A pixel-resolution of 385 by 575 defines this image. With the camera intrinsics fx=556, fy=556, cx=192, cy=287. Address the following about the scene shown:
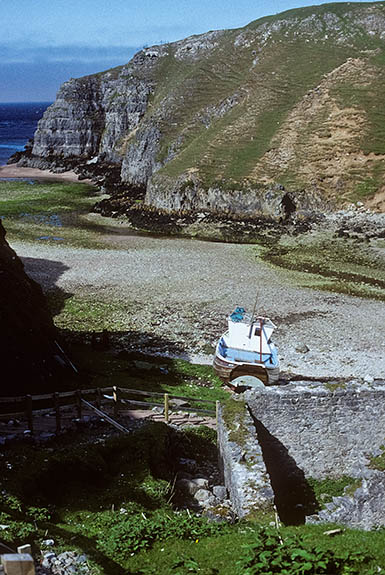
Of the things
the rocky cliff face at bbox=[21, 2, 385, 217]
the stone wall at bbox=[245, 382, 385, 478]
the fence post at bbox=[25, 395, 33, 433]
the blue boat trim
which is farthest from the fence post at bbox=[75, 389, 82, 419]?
the rocky cliff face at bbox=[21, 2, 385, 217]

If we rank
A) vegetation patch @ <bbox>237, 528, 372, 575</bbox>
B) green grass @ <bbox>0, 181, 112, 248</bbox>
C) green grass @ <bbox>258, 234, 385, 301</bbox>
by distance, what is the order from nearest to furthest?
vegetation patch @ <bbox>237, 528, 372, 575</bbox> < green grass @ <bbox>258, 234, 385, 301</bbox> < green grass @ <bbox>0, 181, 112, 248</bbox>

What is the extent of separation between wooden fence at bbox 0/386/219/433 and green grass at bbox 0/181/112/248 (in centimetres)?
3577

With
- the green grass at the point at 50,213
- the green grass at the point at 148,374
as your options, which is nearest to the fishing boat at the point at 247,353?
the green grass at the point at 148,374

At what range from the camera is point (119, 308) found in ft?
115

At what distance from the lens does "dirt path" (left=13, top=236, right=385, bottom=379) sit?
28625 mm

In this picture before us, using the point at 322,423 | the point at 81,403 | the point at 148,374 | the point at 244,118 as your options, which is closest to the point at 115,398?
the point at 81,403

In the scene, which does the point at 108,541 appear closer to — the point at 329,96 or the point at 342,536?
the point at 342,536

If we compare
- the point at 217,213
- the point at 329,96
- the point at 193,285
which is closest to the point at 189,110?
the point at 329,96

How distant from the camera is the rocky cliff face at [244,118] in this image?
6819 cm

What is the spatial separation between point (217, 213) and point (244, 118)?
2307 centimetres

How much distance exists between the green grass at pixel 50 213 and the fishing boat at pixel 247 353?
3084 centimetres

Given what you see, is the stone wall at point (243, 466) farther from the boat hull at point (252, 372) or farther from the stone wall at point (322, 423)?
the boat hull at point (252, 372)

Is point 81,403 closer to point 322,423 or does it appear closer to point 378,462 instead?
point 322,423

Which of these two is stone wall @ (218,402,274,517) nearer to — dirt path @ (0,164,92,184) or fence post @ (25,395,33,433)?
fence post @ (25,395,33,433)
